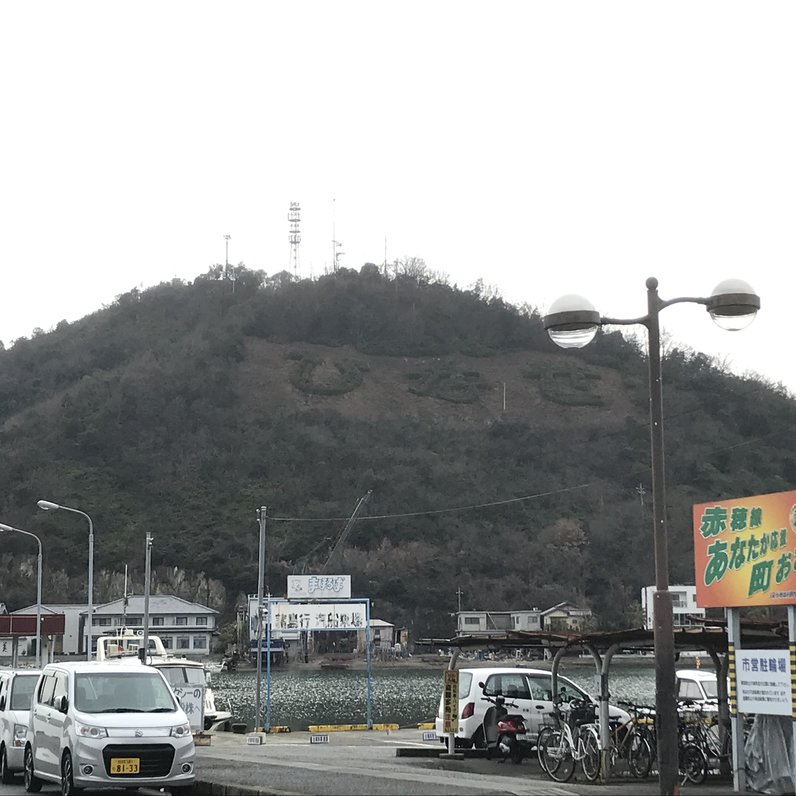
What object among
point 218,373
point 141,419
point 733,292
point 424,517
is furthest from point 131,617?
point 733,292

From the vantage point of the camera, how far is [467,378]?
199250 millimetres

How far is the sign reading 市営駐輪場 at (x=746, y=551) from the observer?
49.9 feet

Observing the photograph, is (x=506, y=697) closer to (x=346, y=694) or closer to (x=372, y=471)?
(x=346, y=694)

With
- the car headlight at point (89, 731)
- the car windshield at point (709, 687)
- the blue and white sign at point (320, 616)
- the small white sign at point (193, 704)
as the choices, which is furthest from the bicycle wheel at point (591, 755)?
the blue and white sign at point (320, 616)

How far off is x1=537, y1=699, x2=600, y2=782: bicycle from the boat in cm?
1681

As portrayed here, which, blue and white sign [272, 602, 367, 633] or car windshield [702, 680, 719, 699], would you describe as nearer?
car windshield [702, 680, 719, 699]

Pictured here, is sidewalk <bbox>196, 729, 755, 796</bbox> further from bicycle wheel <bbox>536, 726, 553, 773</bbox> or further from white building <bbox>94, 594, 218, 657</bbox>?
white building <bbox>94, 594, 218, 657</bbox>

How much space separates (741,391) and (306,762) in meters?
163

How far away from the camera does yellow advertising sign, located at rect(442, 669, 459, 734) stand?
23812 millimetres

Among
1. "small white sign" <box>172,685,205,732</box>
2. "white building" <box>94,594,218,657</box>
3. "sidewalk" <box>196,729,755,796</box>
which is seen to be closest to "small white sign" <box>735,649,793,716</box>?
"sidewalk" <box>196,729,755,796</box>

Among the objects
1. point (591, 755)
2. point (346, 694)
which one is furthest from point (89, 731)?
point (346, 694)

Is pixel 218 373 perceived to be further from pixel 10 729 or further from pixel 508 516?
pixel 10 729

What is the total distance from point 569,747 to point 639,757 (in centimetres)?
110

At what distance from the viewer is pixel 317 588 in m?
39.0
